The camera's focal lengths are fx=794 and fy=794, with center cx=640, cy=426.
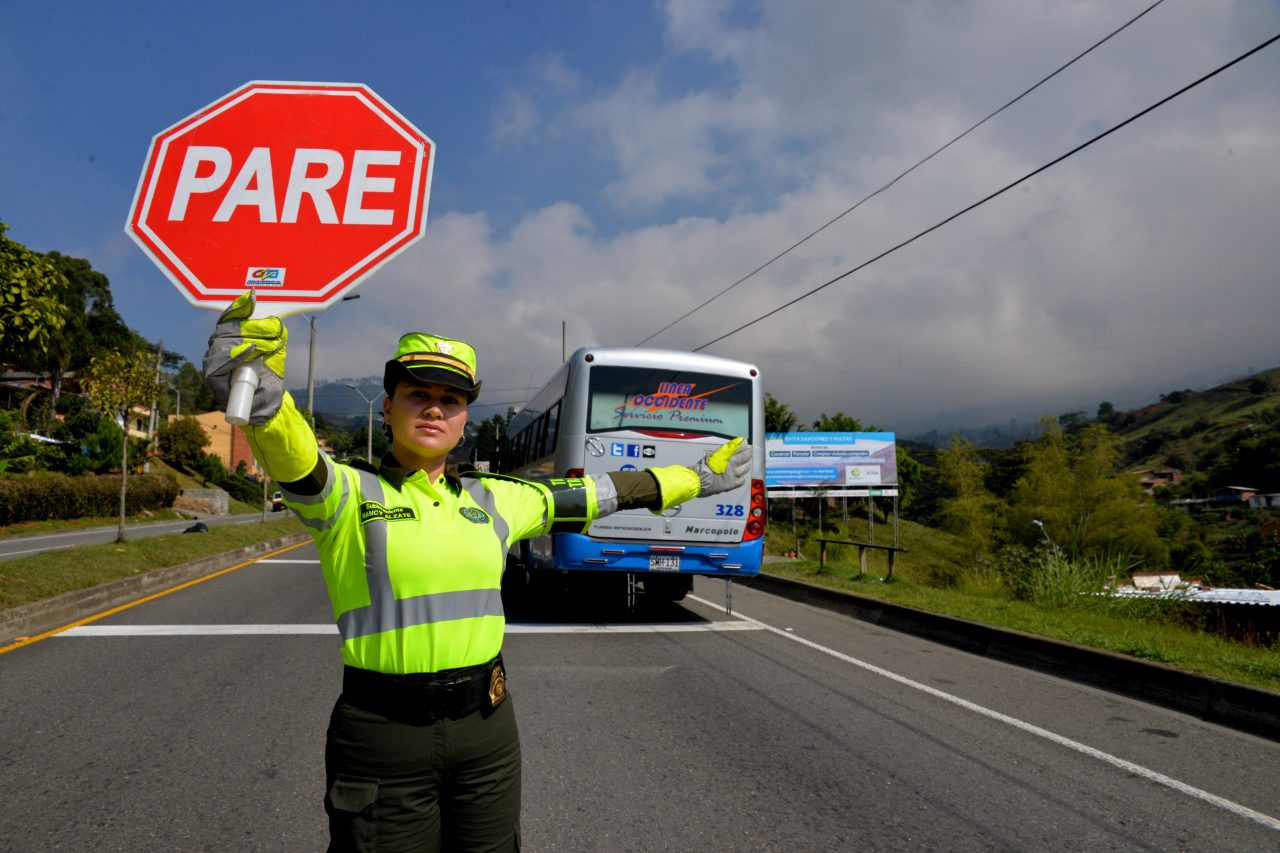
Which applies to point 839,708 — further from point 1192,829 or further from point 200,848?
point 200,848

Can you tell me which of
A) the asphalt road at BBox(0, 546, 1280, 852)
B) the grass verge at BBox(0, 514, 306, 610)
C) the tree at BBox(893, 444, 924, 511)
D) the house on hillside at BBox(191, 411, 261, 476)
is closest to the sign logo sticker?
the asphalt road at BBox(0, 546, 1280, 852)

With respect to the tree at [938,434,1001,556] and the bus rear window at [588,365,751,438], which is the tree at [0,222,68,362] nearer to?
the bus rear window at [588,365,751,438]

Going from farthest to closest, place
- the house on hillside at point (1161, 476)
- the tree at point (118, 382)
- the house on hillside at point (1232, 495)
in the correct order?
the house on hillside at point (1161, 476) → the house on hillside at point (1232, 495) → the tree at point (118, 382)

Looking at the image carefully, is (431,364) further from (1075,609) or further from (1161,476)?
(1161,476)

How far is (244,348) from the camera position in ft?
5.19

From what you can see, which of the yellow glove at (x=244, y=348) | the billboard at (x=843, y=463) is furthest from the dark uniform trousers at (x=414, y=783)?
the billboard at (x=843, y=463)

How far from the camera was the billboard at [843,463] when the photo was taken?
24.0 meters

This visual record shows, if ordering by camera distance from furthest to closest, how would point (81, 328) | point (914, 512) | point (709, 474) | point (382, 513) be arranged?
point (914, 512) → point (81, 328) → point (709, 474) → point (382, 513)

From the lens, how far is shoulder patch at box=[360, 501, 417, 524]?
78.2 inches

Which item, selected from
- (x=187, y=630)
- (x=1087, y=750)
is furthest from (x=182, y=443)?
(x=1087, y=750)

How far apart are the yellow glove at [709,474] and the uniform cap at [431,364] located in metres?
0.80

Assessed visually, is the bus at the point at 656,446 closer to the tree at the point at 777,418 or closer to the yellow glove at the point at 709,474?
the yellow glove at the point at 709,474

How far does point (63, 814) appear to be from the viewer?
3541mm

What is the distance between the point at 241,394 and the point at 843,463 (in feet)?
77.6
